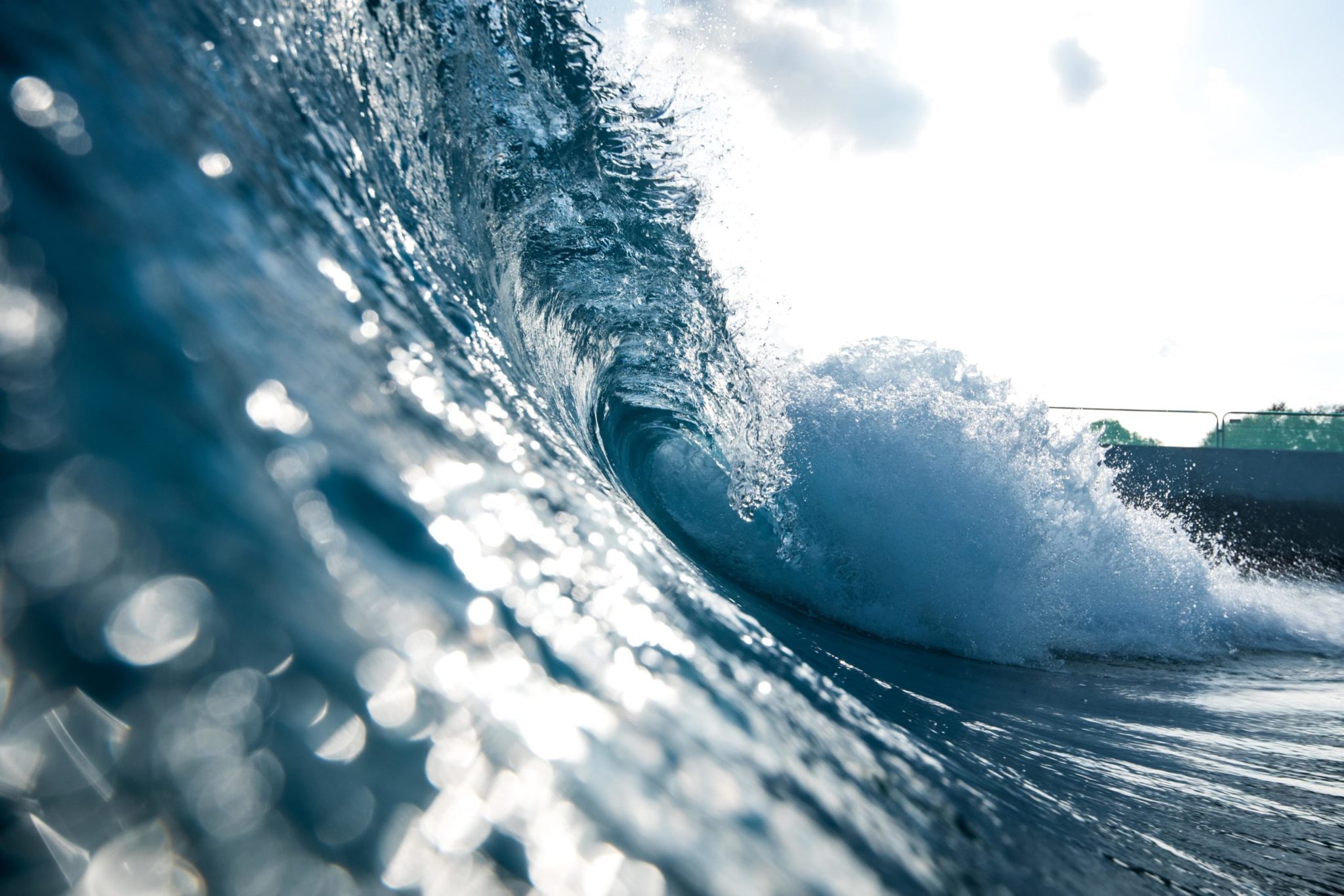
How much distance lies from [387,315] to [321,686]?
721mm

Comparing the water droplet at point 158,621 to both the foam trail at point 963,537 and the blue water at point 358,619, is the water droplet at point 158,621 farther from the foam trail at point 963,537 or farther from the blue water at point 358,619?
the foam trail at point 963,537

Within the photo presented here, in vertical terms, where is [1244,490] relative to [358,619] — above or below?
above

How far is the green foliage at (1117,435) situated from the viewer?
9.79 m

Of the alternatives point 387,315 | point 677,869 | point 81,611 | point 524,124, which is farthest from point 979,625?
point 81,611

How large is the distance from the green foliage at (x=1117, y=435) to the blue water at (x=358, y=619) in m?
8.83

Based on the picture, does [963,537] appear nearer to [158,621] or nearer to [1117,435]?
[158,621]

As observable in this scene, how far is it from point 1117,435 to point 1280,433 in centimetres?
211

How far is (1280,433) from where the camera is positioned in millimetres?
9820

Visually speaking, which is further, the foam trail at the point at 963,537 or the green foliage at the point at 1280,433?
the green foliage at the point at 1280,433

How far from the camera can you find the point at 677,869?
345 mm

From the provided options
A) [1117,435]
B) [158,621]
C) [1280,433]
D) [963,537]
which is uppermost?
[1280,433]

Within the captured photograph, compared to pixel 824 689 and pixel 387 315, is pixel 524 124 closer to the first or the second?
pixel 387 315

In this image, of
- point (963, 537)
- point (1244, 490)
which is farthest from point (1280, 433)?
point (963, 537)

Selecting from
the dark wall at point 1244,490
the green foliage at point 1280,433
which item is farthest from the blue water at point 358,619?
the green foliage at point 1280,433
